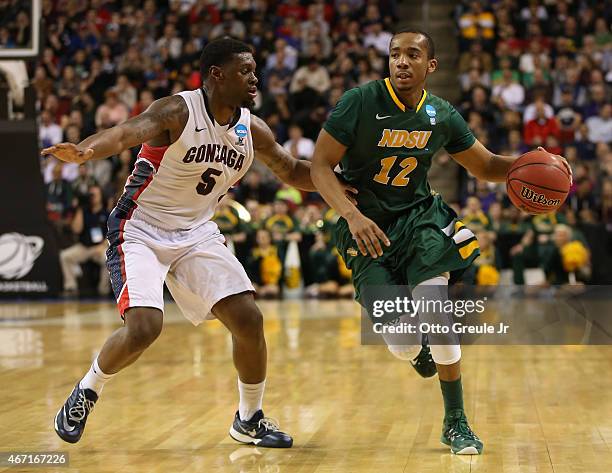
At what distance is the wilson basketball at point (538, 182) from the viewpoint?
18.4ft

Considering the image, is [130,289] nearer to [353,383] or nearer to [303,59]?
[353,383]

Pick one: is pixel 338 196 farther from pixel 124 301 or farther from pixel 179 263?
pixel 124 301

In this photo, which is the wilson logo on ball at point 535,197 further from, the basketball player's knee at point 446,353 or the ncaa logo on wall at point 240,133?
the ncaa logo on wall at point 240,133

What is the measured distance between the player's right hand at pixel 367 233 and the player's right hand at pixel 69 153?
4.73 ft

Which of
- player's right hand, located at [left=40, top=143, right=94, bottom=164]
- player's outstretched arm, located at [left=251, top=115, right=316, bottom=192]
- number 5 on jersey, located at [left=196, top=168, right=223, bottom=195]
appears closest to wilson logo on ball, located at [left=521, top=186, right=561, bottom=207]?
player's outstretched arm, located at [left=251, top=115, right=316, bottom=192]

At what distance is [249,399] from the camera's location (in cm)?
573

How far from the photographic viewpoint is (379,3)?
19328 millimetres

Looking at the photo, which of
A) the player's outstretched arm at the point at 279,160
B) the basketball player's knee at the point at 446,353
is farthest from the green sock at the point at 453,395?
the player's outstretched arm at the point at 279,160

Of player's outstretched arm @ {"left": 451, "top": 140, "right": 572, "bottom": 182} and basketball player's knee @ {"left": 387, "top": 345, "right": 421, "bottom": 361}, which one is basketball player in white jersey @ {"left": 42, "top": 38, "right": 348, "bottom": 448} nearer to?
basketball player's knee @ {"left": 387, "top": 345, "right": 421, "bottom": 361}

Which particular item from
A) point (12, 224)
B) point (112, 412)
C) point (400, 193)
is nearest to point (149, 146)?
point (400, 193)

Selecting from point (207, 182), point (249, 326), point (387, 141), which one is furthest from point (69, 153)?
point (387, 141)

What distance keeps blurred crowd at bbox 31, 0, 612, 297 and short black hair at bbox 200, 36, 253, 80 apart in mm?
8762

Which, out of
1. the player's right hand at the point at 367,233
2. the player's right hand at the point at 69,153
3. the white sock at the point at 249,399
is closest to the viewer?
the player's right hand at the point at 69,153

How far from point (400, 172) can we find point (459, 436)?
1.43 metres
